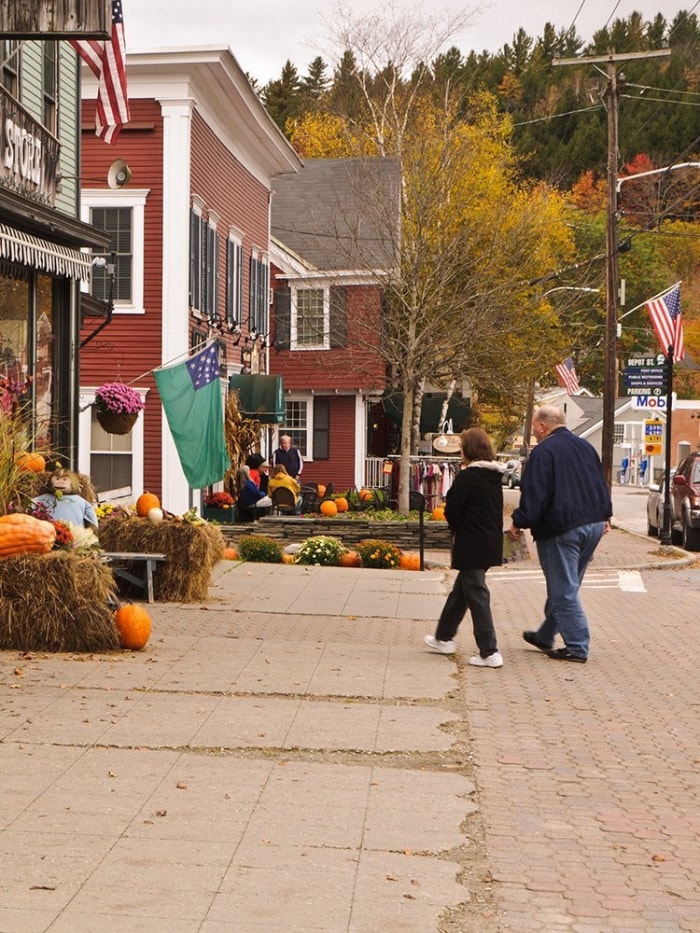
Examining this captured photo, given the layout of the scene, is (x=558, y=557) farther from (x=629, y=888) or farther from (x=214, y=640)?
(x=629, y=888)

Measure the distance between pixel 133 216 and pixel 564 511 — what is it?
1511 centimetres

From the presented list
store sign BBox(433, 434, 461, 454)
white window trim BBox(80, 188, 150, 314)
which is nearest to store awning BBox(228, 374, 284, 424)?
white window trim BBox(80, 188, 150, 314)

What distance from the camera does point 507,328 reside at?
29.6 meters

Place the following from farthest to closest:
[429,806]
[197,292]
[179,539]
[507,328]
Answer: [507,328], [197,292], [179,539], [429,806]

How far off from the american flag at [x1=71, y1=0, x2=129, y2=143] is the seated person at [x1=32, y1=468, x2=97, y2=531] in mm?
3944

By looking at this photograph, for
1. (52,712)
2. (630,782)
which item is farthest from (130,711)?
(630,782)

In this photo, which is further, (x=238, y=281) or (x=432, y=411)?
(x=432, y=411)

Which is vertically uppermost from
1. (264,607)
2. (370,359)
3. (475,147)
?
(475,147)

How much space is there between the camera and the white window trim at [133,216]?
24.1m

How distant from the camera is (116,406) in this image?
16.2 metres

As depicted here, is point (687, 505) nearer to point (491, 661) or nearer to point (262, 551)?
point (262, 551)

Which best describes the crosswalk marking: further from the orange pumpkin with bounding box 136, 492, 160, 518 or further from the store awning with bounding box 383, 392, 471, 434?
the store awning with bounding box 383, 392, 471, 434

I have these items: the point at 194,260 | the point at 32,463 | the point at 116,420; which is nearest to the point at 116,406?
the point at 116,420

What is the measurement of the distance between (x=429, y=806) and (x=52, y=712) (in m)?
2.62
